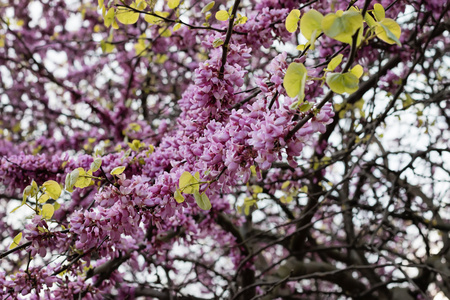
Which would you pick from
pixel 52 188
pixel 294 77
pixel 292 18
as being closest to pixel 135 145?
pixel 52 188

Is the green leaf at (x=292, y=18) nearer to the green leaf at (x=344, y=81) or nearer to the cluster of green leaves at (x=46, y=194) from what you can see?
the green leaf at (x=344, y=81)

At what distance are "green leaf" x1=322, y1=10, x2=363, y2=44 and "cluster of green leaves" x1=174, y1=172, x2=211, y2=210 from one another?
719mm

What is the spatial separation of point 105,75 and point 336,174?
4122mm

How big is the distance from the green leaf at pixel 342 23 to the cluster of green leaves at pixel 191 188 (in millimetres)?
719

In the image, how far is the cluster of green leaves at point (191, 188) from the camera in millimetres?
1492

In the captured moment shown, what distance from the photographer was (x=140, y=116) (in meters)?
5.59

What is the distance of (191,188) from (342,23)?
2.63 feet

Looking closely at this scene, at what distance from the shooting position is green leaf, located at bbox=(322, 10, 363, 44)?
1029mm

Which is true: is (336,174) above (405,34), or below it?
above

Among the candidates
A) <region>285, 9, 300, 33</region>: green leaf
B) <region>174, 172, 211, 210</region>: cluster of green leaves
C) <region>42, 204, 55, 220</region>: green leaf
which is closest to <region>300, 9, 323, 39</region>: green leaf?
<region>285, 9, 300, 33</region>: green leaf

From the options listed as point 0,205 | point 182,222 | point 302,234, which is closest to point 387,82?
point 302,234

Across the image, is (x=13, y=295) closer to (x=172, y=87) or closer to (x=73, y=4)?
(x=172, y=87)

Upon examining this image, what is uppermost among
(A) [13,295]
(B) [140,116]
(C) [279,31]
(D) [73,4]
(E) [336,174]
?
(D) [73,4]

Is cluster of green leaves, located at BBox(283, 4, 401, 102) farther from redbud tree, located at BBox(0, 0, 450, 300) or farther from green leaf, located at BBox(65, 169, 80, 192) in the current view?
green leaf, located at BBox(65, 169, 80, 192)
